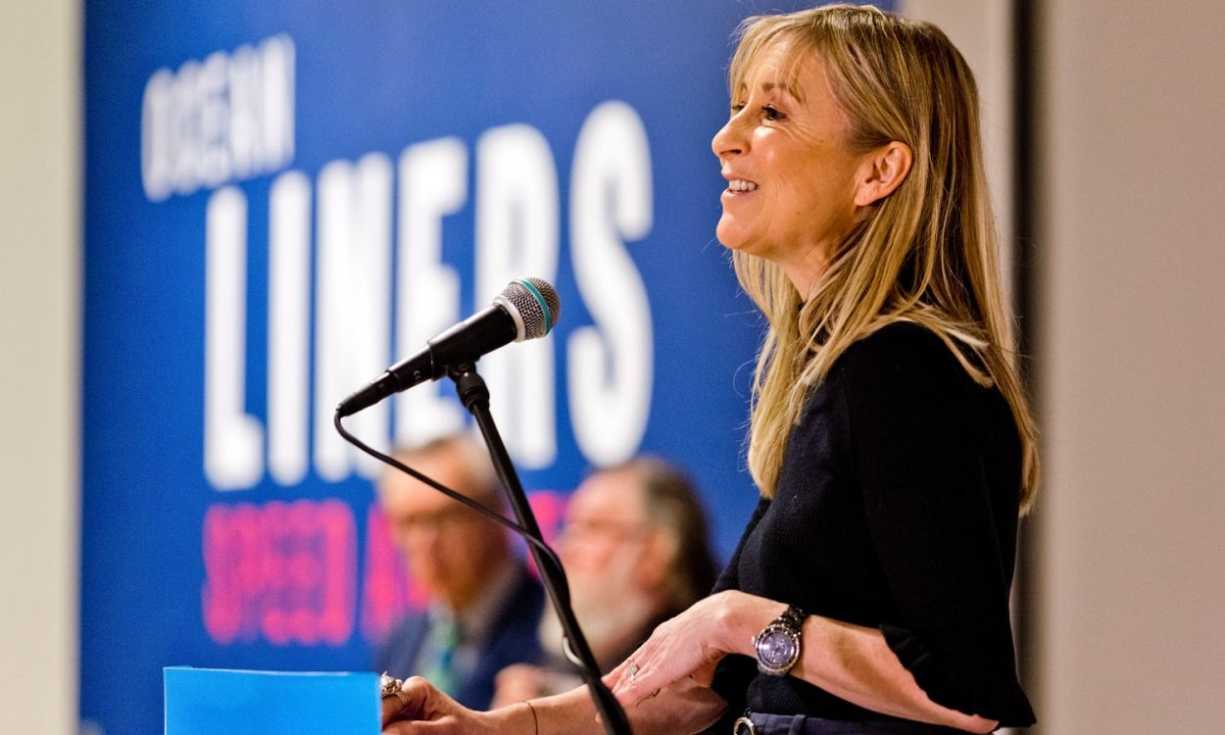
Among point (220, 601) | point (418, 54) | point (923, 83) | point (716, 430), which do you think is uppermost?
point (418, 54)

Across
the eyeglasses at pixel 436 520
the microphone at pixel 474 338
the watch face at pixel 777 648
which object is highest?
the microphone at pixel 474 338

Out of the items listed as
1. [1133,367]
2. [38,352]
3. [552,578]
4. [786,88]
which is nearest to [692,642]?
[552,578]

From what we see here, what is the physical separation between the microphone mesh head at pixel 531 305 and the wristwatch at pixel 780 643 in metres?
0.33

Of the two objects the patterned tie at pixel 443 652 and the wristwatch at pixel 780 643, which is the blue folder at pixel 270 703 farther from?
the patterned tie at pixel 443 652

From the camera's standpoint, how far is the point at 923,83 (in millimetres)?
1668

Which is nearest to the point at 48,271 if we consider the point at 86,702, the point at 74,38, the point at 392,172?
the point at 74,38

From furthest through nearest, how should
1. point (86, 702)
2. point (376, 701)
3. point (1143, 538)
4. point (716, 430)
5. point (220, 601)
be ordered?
1. point (86, 702)
2. point (220, 601)
3. point (716, 430)
4. point (1143, 538)
5. point (376, 701)

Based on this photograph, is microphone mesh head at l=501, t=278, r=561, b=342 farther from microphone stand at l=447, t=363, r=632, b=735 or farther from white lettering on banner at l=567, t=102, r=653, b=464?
white lettering on banner at l=567, t=102, r=653, b=464

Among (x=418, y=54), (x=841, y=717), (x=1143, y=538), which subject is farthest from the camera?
(x=418, y=54)

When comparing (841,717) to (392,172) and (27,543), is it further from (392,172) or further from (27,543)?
(27,543)

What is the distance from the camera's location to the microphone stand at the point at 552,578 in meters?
1.29

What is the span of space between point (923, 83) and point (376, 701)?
81 centimetres

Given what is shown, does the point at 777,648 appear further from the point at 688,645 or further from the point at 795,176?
the point at 795,176

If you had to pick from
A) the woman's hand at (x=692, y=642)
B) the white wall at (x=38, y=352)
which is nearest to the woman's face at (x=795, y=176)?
the woman's hand at (x=692, y=642)
